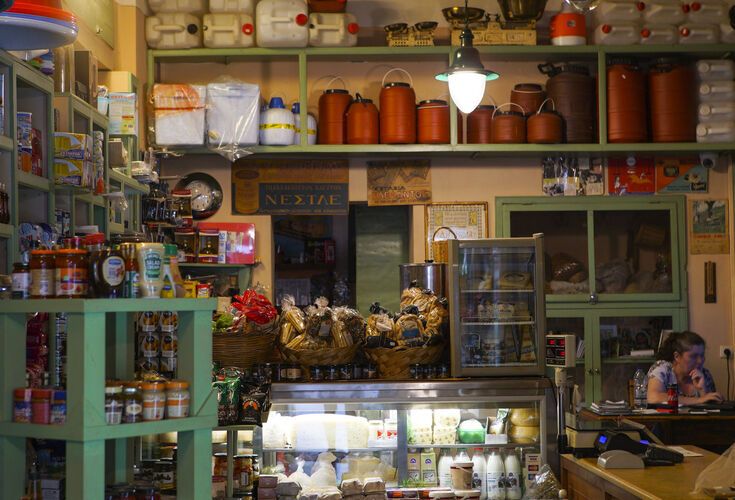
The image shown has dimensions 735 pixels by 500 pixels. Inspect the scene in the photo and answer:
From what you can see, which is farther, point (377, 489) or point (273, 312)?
point (273, 312)

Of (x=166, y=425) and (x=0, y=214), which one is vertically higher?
(x=0, y=214)

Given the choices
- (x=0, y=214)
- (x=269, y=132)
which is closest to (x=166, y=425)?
(x=0, y=214)

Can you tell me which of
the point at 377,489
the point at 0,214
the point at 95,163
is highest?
the point at 95,163

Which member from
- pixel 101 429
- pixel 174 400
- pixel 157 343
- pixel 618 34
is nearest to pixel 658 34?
pixel 618 34

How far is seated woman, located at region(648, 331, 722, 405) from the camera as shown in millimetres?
6602

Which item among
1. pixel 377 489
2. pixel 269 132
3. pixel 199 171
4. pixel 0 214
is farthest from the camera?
pixel 199 171

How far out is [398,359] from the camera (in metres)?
4.76

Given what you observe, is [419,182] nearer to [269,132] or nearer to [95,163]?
[269,132]

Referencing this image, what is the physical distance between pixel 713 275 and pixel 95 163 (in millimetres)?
4719

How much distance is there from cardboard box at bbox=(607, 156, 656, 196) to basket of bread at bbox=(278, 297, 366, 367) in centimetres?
323

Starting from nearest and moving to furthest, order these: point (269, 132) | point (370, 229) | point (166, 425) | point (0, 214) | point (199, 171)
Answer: point (166, 425) < point (0, 214) < point (269, 132) < point (199, 171) < point (370, 229)

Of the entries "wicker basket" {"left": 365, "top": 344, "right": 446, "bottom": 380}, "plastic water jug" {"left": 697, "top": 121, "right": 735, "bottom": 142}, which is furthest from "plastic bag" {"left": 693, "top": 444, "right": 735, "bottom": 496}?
"plastic water jug" {"left": 697, "top": 121, "right": 735, "bottom": 142}

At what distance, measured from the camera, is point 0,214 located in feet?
12.0

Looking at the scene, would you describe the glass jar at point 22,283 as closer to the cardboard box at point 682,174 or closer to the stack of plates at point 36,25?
the stack of plates at point 36,25
